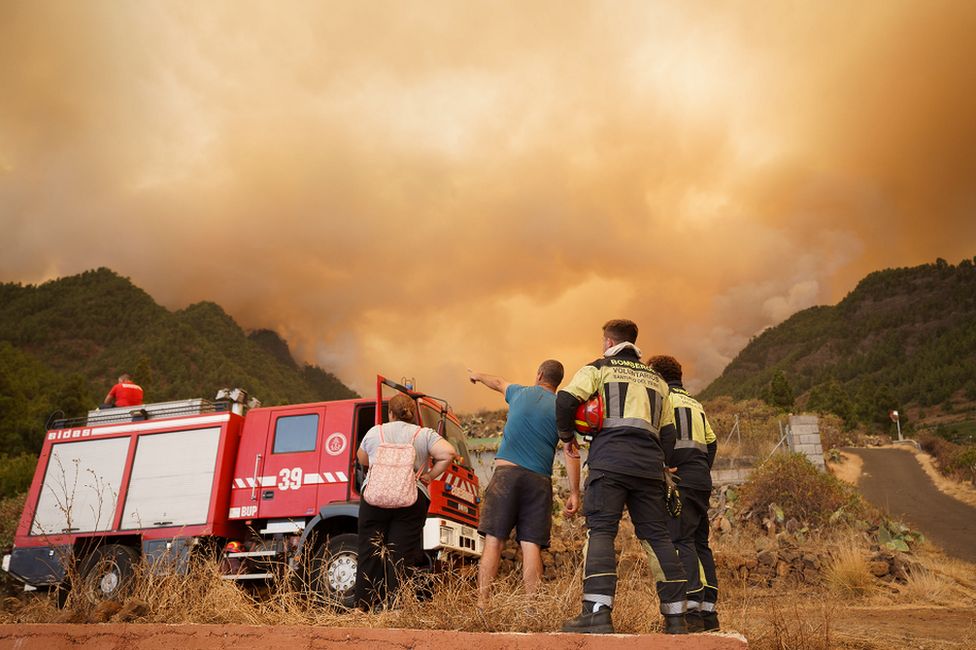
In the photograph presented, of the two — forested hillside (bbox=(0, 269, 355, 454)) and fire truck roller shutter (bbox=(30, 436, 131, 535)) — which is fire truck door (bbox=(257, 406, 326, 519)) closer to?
fire truck roller shutter (bbox=(30, 436, 131, 535))

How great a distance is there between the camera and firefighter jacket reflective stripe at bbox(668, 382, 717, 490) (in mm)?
4969

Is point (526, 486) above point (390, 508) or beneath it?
above

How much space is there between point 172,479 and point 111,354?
224ft

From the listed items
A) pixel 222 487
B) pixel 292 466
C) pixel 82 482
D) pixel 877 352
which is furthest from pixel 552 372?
pixel 877 352

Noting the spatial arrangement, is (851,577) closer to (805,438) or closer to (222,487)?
(222,487)

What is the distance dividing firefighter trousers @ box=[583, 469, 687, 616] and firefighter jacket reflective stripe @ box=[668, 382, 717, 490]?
3.40ft

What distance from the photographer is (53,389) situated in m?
47.4

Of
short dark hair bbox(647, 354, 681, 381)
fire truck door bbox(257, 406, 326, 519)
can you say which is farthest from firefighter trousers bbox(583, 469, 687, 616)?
fire truck door bbox(257, 406, 326, 519)

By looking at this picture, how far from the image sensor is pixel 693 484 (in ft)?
16.1

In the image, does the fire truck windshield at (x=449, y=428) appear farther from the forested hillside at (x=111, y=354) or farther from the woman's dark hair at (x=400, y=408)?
the forested hillside at (x=111, y=354)

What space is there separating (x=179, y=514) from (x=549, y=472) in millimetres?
6663

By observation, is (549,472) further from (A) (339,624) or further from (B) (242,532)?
(B) (242,532)

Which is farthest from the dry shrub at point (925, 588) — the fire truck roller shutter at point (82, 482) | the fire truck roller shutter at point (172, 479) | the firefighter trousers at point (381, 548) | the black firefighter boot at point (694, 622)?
the fire truck roller shutter at point (82, 482)

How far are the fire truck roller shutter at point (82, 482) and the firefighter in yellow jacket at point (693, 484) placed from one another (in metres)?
8.46
